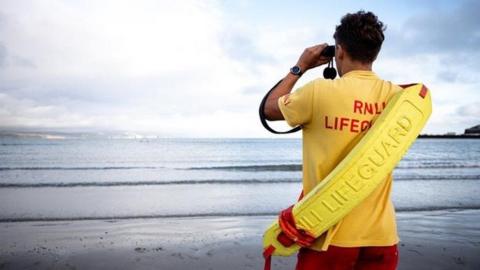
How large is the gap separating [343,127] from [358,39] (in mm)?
426

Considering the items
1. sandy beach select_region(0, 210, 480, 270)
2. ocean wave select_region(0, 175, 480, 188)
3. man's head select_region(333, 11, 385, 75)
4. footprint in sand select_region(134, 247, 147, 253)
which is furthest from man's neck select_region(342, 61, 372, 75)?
ocean wave select_region(0, 175, 480, 188)

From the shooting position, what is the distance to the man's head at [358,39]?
1771 millimetres

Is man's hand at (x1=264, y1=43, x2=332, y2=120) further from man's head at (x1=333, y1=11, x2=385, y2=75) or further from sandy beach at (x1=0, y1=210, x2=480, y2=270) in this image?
sandy beach at (x1=0, y1=210, x2=480, y2=270)

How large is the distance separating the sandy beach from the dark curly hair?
3.53 meters

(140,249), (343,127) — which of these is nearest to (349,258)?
(343,127)

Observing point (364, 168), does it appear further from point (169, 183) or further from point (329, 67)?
point (169, 183)

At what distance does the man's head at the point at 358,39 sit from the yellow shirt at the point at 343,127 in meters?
0.07

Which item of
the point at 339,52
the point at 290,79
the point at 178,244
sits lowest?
the point at 178,244

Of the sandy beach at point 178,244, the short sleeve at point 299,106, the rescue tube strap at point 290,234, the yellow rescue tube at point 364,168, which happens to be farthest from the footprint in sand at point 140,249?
the short sleeve at point 299,106

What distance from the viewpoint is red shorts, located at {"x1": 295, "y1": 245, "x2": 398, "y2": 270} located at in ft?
6.05

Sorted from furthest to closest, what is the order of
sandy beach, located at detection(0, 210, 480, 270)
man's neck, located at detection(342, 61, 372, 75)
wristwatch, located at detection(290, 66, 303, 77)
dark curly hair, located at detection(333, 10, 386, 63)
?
sandy beach, located at detection(0, 210, 480, 270), wristwatch, located at detection(290, 66, 303, 77), man's neck, located at detection(342, 61, 372, 75), dark curly hair, located at detection(333, 10, 386, 63)

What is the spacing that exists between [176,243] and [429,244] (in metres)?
3.88

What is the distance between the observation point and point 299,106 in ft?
5.98

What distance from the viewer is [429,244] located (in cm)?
580
